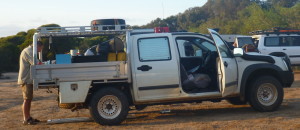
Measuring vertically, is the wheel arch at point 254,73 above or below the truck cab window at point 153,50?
below

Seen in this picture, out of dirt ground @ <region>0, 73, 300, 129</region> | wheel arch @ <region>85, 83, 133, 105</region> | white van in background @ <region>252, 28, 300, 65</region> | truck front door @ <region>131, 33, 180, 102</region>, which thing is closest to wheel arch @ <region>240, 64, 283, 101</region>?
dirt ground @ <region>0, 73, 300, 129</region>

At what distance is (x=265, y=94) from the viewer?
8.88m

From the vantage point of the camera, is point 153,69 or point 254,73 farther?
point 254,73

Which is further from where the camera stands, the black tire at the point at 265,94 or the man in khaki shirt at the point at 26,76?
the black tire at the point at 265,94

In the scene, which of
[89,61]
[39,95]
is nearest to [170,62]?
[89,61]

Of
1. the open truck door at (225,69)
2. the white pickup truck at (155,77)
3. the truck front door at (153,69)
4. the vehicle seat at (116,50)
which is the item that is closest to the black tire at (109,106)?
the white pickup truck at (155,77)

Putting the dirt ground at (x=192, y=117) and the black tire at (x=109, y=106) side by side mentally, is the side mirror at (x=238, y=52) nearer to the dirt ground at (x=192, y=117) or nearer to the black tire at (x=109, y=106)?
the dirt ground at (x=192, y=117)

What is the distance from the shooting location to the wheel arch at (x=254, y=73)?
8594 mm

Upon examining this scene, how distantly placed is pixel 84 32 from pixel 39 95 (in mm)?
7012

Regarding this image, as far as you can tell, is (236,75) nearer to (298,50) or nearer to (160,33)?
(160,33)

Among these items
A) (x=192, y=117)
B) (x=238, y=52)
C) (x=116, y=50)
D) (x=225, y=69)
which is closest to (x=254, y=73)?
(x=238, y=52)

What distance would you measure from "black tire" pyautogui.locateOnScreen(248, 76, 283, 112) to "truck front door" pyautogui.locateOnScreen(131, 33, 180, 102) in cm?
174

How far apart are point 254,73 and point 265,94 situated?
52 centimetres

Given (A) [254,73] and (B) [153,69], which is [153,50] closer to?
(B) [153,69]
